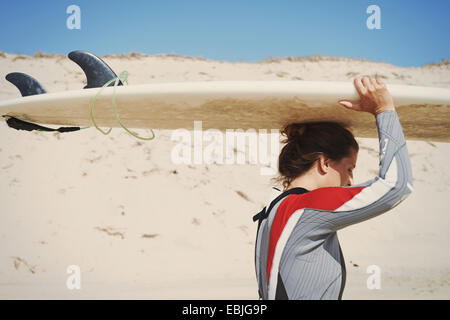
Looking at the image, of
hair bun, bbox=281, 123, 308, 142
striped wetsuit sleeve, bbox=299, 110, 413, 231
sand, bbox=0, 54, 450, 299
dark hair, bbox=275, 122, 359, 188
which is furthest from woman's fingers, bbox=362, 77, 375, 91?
sand, bbox=0, 54, 450, 299

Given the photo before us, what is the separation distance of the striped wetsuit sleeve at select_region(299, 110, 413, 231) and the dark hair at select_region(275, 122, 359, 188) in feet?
0.95

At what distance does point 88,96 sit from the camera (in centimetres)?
166

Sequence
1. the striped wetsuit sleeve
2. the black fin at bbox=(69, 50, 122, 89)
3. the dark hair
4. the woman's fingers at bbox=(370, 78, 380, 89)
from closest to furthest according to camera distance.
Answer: the striped wetsuit sleeve → the woman's fingers at bbox=(370, 78, 380, 89) → the dark hair → the black fin at bbox=(69, 50, 122, 89)

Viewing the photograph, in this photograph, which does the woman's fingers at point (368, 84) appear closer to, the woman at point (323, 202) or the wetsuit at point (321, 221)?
the woman at point (323, 202)

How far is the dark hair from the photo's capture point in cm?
161

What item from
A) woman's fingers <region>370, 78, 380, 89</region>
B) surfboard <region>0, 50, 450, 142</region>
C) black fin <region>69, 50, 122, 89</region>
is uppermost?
black fin <region>69, 50, 122, 89</region>

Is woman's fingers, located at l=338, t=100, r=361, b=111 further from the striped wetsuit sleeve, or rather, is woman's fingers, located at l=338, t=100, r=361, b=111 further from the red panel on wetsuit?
the red panel on wetsuit

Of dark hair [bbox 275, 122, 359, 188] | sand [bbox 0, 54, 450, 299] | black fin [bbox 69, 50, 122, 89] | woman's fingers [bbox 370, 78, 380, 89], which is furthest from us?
sand [bbox 0, 54, 450, 299]

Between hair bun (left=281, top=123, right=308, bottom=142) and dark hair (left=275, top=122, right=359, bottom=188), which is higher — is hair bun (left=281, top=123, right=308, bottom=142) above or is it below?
above

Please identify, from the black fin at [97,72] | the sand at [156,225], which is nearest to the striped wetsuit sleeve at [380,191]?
the black fin at [97,72]

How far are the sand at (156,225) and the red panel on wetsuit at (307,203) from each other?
18.6 ft

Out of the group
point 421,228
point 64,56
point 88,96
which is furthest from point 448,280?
point 64,56

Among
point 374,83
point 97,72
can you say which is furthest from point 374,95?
point 97,72
